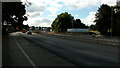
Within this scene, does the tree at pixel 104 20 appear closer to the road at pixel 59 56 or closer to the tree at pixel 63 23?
the road at pixel 59 56

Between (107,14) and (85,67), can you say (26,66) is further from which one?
(107,14)

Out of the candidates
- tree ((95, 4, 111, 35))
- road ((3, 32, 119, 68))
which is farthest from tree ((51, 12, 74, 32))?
road ((3, 32, 119, 68))

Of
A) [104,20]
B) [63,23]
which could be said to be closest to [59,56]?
[104,20]

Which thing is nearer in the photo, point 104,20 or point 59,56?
point 59,56

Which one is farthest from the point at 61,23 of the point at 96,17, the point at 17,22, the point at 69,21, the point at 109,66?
the point at 109,66

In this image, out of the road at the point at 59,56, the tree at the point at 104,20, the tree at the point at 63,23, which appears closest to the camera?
the road at the point at 59,56

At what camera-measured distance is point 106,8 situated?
88.9 m

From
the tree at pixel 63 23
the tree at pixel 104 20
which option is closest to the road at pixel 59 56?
the tree at pixel 104 20

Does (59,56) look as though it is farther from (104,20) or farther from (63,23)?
(63,23)

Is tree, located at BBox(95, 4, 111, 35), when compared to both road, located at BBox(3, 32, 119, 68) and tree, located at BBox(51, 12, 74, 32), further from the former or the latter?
tree, located at BBox(51, 12, 74, 32)

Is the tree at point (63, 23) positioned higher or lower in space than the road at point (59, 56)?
higher

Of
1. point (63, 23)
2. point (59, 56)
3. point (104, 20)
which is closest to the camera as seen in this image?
point (59, 56)

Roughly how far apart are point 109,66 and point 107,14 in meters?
75.3

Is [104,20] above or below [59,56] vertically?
above
